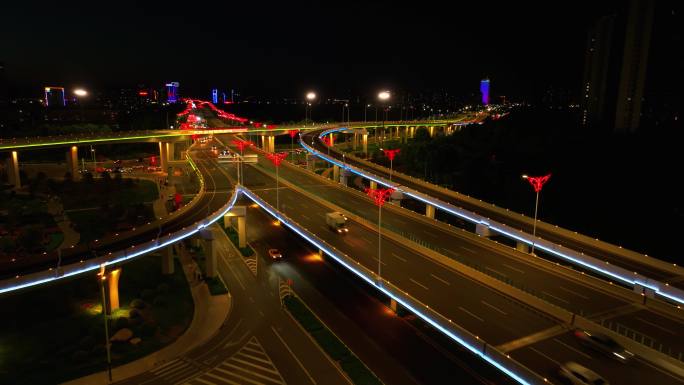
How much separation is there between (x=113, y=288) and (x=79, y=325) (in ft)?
11.1

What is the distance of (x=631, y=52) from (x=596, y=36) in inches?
1351

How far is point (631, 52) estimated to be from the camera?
81.7 metres

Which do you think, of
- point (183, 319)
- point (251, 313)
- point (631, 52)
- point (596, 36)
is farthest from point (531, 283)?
point (596, 36)

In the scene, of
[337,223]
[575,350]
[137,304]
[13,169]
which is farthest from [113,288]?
[13,169]

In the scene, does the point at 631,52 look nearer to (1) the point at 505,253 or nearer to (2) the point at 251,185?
(1) the point at 505,253

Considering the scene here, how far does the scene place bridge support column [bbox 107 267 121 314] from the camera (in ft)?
116

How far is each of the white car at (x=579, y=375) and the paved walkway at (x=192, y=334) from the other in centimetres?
2259

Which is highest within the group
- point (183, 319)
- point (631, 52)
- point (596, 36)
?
point (596, 36)

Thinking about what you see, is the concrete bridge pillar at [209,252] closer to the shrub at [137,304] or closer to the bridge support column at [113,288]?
the shrub at [137,304]

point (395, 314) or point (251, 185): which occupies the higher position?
point (251, 185)

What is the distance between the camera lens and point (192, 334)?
111ft

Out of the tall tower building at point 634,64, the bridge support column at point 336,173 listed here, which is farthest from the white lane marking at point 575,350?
the tall tower building at point 634,64

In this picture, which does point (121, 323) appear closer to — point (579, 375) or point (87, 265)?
point (87, 265)

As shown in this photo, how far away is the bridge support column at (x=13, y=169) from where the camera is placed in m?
74.8
